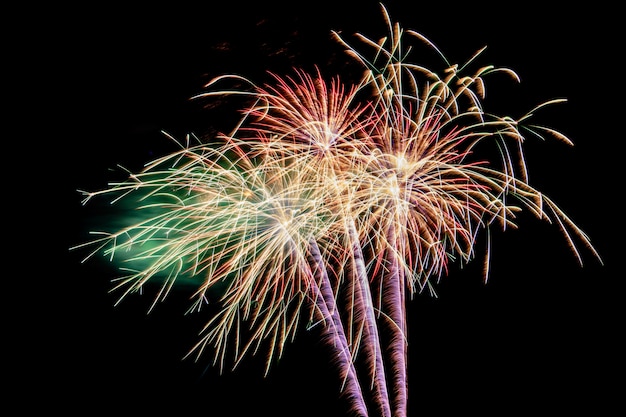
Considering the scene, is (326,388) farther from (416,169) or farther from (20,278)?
(416,169)

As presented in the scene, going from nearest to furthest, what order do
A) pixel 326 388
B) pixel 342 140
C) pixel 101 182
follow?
pixel 342 140
pixel 101 182
pixel 326 388

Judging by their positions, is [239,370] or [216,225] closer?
[216,225]

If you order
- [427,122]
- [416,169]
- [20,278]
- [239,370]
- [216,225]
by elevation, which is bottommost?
[216,225]

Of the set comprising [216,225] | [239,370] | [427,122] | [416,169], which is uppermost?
[239,370]

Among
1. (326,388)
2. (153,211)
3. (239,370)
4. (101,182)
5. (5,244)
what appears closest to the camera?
(153,211)

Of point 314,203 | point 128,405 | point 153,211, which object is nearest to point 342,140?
point 314,203

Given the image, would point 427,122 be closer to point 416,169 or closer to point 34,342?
point 416,169

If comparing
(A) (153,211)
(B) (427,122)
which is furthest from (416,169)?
(A) (153,211)

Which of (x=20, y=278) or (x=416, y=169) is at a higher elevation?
(x=20, y=278)

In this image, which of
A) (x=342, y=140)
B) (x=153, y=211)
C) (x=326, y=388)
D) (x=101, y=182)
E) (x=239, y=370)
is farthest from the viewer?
(x=239, y=370)
